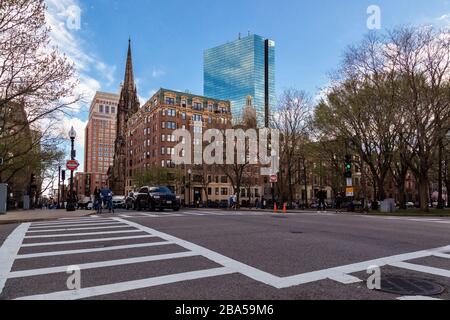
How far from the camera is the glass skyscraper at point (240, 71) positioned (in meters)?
115

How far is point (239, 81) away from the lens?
121 m

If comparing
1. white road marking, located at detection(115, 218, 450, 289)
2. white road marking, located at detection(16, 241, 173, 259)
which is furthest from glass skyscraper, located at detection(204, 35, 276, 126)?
white road marking, located at detection(115, 218, 450, 289)

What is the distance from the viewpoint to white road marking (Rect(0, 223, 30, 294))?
567 centimetres

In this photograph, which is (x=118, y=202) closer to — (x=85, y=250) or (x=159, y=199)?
(x=159, y=199)

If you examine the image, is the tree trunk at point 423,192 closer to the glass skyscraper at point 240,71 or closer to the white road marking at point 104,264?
the white road marking at point 104,264

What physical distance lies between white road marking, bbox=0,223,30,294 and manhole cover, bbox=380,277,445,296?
511cm

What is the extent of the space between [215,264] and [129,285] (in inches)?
68.4

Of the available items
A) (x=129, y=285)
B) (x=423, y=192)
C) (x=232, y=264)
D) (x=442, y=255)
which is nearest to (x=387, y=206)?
(x=423, y=192)

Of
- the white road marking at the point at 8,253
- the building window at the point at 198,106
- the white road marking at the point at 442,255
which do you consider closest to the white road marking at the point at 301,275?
the white road marking at the point at 442,255

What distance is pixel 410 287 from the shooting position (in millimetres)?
4902

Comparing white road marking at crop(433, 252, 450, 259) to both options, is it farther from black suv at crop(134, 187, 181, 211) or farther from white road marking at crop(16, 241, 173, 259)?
black suv at crop(134, 187, 181, 211)
